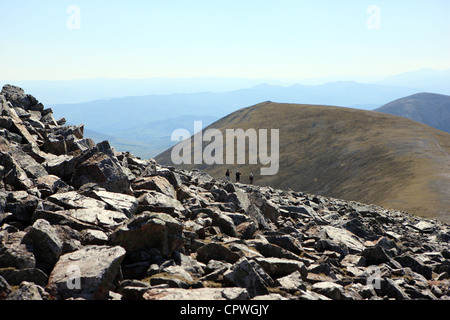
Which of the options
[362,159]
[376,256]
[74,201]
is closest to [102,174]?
[74,201]

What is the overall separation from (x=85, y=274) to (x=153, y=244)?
9.62 ft

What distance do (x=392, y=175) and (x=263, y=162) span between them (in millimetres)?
55590

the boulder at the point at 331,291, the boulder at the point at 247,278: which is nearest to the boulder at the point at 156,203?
the boulder at the point at 247,278

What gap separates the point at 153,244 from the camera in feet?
37.9

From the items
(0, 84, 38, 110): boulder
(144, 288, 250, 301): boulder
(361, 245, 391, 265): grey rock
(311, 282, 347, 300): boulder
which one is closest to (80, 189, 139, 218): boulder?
(144, 288, 250, 301): boulder

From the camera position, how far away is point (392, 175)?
7700cm

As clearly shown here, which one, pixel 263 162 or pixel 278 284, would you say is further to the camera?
pixel 263 162

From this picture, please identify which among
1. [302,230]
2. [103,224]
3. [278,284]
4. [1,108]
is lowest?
[302,230]

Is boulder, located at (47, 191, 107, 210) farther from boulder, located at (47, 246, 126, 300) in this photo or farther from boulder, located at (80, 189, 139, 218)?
boulder, located at (47, 246, 126, 300)

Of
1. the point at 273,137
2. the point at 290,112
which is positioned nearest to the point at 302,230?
the point at 273,137

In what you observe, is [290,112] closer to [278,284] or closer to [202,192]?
[202,192]

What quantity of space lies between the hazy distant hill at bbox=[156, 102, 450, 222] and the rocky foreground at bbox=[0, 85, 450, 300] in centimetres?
3676

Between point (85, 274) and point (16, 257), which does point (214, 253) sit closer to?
point (85, 274)
